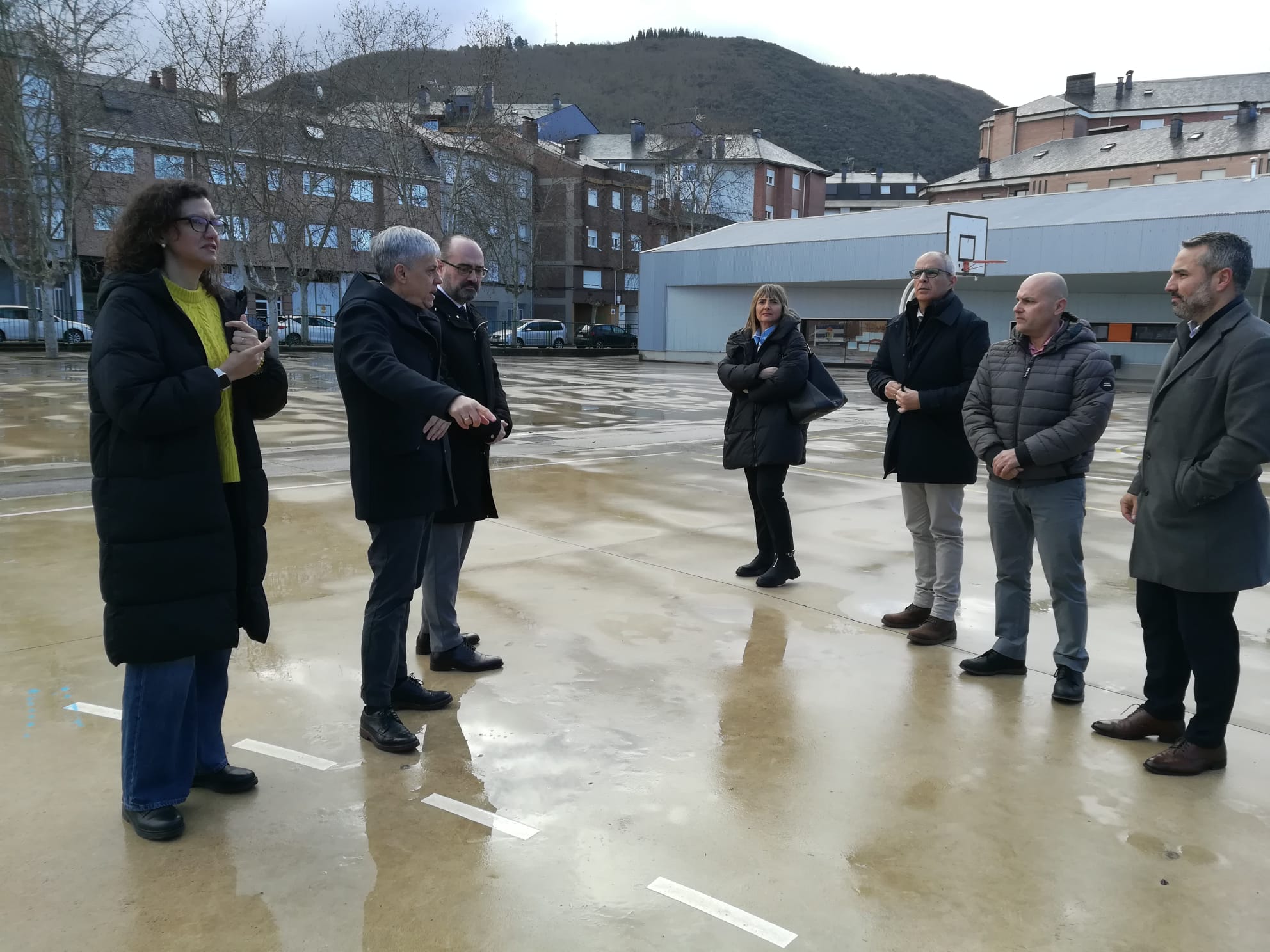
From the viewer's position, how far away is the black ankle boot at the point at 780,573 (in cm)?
599

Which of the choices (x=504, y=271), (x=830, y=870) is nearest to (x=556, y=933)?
(x=830, y=870)

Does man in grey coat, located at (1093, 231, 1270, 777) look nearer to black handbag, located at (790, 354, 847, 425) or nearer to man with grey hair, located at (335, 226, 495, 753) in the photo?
black handbag, located at (790, 354, 847, 425)

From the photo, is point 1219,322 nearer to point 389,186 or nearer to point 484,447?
point 484,447

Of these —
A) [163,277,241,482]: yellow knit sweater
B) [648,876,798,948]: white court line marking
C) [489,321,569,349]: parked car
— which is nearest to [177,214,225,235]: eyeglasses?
[163,277,241,482]: yellow knit sweater

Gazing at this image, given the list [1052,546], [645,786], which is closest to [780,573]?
[1052,546]

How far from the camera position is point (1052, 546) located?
167 inches

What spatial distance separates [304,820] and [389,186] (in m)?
46.3

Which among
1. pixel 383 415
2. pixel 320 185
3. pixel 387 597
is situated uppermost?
pixel 320 185

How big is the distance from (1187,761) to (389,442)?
3178 millimetres

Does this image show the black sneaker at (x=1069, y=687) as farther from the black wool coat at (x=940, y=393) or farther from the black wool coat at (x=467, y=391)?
the black wool coat at (x=467, y=391)

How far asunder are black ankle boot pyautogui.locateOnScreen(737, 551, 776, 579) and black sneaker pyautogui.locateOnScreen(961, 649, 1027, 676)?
186cm

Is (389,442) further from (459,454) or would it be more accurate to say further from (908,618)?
(908,618)

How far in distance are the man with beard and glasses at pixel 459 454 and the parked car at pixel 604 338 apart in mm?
45035

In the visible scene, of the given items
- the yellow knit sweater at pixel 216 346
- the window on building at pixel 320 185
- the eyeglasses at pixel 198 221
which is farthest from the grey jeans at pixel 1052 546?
the window on building at pixel 320 185
